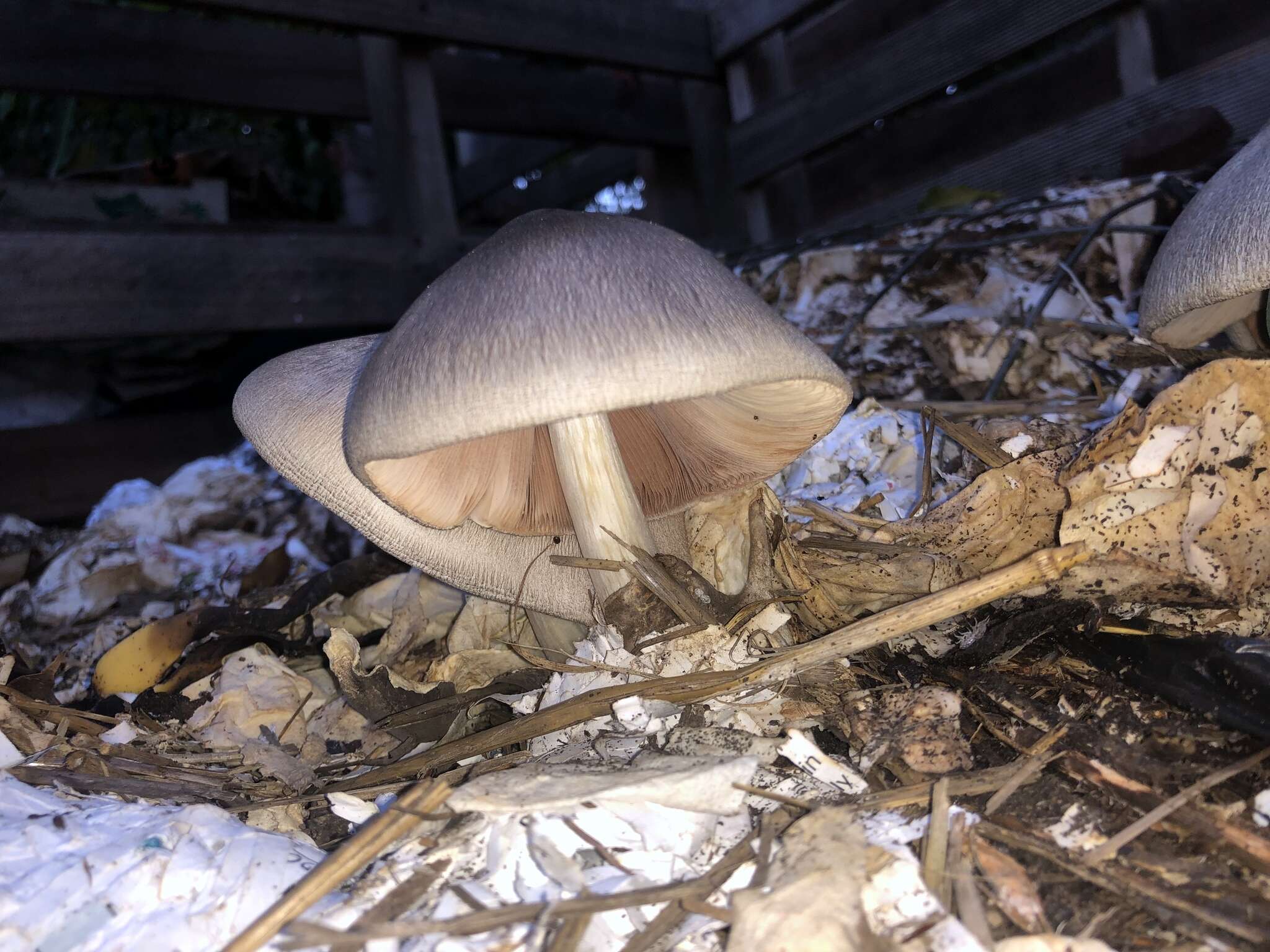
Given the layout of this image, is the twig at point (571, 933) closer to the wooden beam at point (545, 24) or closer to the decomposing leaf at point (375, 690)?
the decomposing leaf at point (375, 690)


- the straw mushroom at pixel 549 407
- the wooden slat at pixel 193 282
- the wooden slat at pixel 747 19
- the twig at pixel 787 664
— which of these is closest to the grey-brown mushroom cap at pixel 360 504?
the straw mushroom at pixel 549 407

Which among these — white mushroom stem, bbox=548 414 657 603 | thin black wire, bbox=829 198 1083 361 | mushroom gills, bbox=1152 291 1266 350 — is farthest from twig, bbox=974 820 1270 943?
thin black wire, bbox=829 198 1083 361

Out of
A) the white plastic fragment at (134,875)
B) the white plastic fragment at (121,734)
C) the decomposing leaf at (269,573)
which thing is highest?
the decomposing leaf at (269,573)

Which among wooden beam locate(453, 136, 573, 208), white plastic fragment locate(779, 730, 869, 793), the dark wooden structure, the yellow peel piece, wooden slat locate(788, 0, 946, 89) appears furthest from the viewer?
wooden beam locate(453, 136, 573, 208)

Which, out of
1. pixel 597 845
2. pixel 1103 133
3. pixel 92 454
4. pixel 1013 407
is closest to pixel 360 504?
pixel 597 845

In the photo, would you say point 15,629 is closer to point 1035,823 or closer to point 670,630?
point 670,630

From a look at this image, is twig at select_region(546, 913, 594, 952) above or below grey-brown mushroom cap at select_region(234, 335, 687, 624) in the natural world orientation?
below

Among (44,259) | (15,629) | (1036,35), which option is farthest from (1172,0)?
(15,629)

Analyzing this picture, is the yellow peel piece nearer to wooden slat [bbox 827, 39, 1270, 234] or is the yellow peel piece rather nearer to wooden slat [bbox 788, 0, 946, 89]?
wooden slat [bbox 827, 39, 1270, 234]
